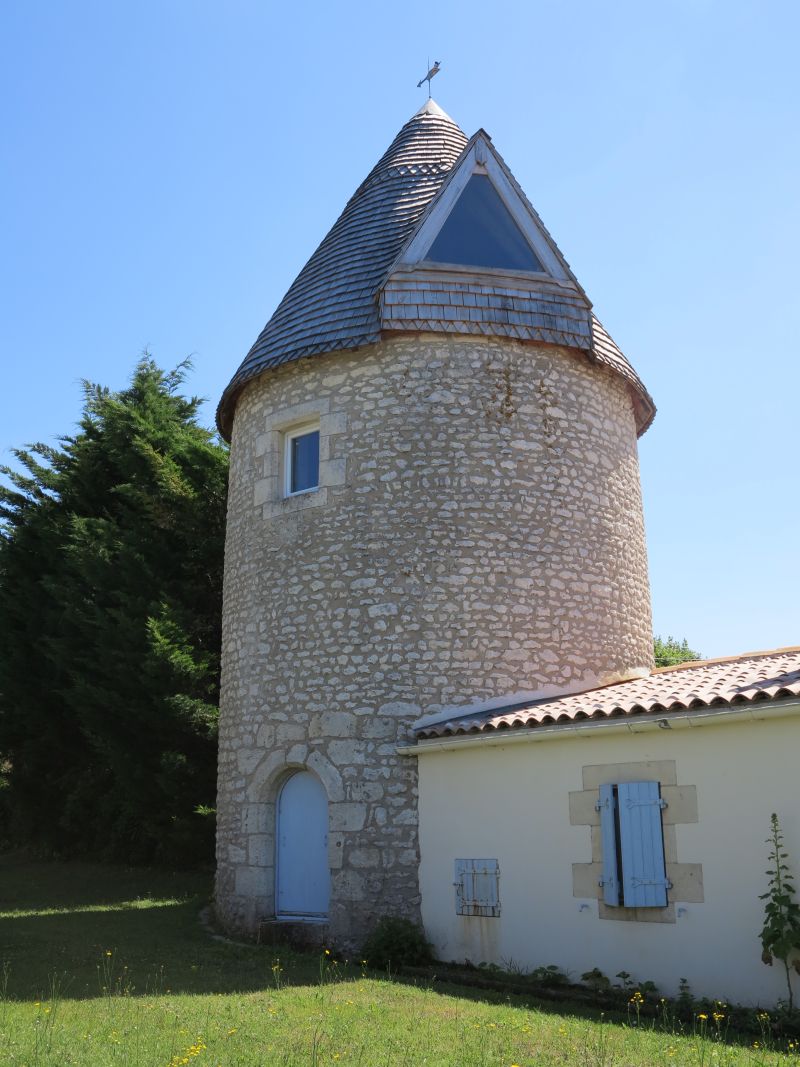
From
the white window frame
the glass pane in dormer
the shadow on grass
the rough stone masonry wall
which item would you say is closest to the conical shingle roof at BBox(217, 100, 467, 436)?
the rough stone masonry wall

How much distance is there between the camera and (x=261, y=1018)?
21.7 feet

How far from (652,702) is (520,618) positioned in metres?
2.76

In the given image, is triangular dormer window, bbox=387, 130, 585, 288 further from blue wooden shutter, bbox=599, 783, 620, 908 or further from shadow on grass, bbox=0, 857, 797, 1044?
shadow on grass, bbox=0, 857, 797, 1044

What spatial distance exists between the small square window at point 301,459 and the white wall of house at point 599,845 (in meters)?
3.68

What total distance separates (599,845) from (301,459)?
5.89 m

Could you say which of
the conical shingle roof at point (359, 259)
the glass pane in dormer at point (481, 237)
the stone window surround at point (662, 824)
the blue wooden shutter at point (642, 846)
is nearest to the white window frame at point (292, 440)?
the conical shingle roof at point (359, 259)

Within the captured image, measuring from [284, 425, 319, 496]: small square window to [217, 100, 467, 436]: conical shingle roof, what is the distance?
91 centimetres

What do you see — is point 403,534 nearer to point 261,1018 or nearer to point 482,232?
point 482,232

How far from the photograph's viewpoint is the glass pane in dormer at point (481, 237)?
11.8 metres

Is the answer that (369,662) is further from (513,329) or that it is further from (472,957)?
(513,329)

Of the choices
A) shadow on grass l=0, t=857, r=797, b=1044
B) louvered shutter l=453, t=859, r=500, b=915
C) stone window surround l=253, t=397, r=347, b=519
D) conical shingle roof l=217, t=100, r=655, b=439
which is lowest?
shadow on grass l=0, t=857, r=797, b=1044

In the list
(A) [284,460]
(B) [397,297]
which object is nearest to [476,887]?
(A) [284,460]

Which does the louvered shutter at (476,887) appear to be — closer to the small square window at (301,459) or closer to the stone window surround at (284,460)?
the stone window surround at (284,460)

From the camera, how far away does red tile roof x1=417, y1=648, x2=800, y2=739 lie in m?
7.62
